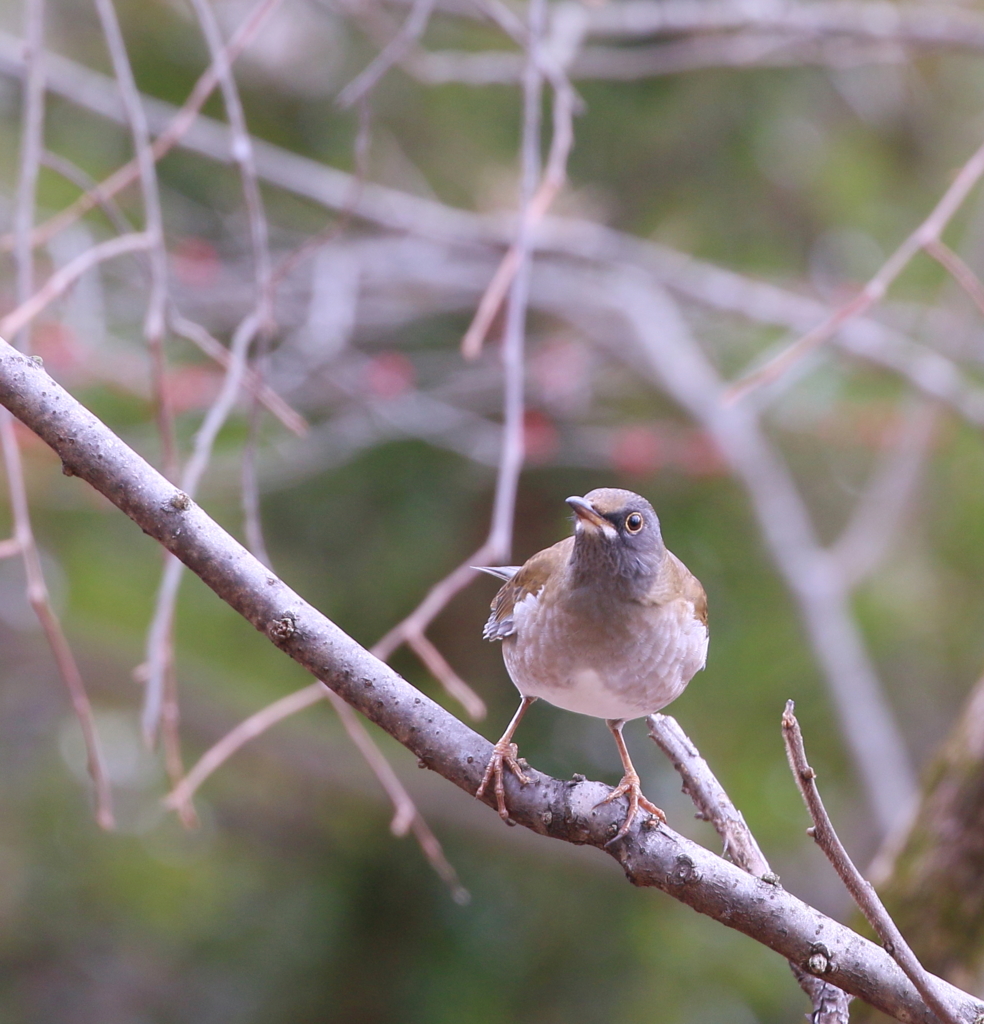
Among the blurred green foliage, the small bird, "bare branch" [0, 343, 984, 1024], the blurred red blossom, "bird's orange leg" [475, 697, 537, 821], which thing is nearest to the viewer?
"bare branch" [0, 343, 984, 1024]

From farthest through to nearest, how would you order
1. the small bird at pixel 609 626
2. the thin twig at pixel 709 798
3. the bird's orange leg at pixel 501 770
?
the small bird at pixel 609 626 < the thin twig at pixel 709 798 < the bird's orange leg at pixel 501 770

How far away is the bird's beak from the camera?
2045 mm

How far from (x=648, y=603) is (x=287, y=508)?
14.0ft

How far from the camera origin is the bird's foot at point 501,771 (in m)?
1.59

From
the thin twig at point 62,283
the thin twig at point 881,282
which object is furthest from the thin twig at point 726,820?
the thin twig at point 62,283

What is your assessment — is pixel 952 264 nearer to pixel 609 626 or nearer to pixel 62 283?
pixel 609 626

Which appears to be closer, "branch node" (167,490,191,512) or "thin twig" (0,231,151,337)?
"branch node" (167,490,191,512)

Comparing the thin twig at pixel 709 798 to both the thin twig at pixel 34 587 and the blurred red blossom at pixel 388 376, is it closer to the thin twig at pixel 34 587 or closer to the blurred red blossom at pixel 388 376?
the thin twig at pixel 34 587

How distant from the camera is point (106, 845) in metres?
7.29

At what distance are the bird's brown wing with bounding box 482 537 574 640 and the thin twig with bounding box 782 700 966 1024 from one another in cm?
92

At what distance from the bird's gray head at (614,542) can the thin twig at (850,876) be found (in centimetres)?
75

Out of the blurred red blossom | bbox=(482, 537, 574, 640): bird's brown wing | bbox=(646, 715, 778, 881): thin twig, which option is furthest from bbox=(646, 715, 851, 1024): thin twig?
the blurred red blossom

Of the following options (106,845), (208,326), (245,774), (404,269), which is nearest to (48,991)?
(106,845)

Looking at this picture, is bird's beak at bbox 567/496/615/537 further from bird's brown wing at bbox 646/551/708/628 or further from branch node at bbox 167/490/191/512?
branch node at bbox 167/490/191/512
